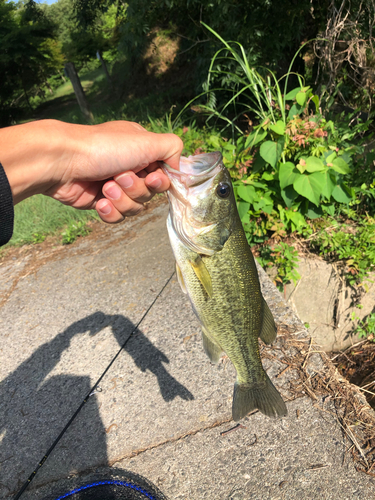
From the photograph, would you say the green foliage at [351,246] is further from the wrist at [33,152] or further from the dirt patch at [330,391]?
the wrist at [33,152]

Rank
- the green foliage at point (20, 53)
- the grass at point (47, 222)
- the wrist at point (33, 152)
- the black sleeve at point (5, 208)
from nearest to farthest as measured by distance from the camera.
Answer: the black sleeve at point (5, 208)
the wrist at point (33, 152)
the grass at point (47, 222)
the green foliage at point (20, 53)

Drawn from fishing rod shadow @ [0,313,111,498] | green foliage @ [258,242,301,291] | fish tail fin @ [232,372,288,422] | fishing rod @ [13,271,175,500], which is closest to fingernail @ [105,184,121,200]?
fish tail fin @ [232,372,288,422]

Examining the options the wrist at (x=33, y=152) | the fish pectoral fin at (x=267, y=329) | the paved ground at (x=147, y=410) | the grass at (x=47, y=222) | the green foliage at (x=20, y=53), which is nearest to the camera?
the wrist at (x=33, y=152)

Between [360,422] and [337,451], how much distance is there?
0.27 meters

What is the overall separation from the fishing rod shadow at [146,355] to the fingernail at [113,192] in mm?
1658

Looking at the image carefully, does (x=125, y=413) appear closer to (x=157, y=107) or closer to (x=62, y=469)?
(x=62, y=469)

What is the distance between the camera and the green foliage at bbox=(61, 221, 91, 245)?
5469mm

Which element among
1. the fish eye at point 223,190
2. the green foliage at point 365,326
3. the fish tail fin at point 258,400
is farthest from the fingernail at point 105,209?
the green foliage at point 365,326

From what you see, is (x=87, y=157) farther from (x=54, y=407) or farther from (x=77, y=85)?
(x=77, y=85)

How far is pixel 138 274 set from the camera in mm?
4152

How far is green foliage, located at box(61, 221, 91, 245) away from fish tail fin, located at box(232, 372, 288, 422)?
4440mm

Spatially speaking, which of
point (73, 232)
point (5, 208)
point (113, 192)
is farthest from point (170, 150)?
point (73, 232)

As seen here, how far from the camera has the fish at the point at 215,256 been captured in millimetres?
1634

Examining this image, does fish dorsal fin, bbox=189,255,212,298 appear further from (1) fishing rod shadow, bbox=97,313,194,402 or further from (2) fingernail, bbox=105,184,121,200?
(1) fishing rod shadow, bbox=97,313,194,402
